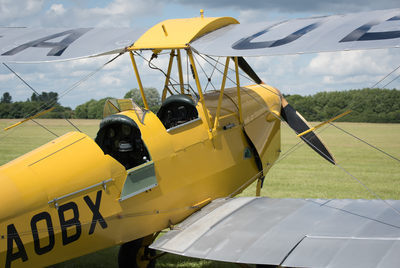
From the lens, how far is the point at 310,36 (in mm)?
5406

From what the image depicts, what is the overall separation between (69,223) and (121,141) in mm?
1214

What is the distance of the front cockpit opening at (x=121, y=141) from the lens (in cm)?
526

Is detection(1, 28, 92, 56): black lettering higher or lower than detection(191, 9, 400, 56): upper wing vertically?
higher

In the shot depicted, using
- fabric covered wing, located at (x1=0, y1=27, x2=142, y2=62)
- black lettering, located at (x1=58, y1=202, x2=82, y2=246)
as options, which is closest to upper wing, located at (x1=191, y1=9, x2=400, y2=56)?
fabric covered wing, located at (x1=0, y1=27, x2=142, y2=62)

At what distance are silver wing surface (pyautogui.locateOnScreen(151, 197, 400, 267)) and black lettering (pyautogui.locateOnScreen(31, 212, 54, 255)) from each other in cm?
98

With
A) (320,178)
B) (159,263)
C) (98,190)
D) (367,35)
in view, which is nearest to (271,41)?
(367,35)

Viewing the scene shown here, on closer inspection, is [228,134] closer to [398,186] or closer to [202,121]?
[202,121]

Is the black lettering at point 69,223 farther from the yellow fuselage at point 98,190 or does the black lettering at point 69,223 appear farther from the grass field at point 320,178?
the grass field at point 320,178

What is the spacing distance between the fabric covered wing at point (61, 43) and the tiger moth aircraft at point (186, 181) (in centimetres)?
3

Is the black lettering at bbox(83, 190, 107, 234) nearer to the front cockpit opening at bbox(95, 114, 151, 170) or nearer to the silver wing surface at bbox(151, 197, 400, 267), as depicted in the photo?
the silver wing surface at bbox(151, 197, 400, 267)

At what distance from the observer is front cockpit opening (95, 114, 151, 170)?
5.26 m

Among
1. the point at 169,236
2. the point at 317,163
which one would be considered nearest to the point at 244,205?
the point at 169,236

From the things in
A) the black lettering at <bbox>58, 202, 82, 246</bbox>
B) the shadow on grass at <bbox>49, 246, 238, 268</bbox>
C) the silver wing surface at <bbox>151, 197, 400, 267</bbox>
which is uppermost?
the black lettering at <bbox>58, 202, 82, 246</bbox>

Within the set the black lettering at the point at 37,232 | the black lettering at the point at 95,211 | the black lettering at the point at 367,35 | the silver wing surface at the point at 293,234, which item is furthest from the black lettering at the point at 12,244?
the black lettering at the point at 367,35
